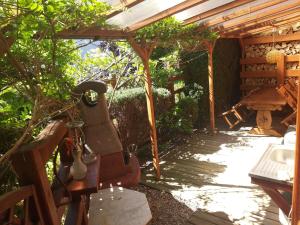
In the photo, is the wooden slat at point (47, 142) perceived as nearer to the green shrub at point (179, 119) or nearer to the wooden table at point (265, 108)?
the green shrub at point (179, 119)

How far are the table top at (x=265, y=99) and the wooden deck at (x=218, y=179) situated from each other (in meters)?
0.87

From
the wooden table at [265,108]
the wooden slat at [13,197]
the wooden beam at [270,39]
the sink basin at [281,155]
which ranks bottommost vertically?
the wooden table at [265,108]

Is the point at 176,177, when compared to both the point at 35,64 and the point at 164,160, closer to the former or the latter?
the point at 164,160

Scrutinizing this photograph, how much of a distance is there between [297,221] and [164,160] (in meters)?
4.13

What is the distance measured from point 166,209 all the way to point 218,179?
4.17 ft

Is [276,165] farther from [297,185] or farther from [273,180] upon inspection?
[297,185]

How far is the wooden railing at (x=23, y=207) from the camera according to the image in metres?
1.16

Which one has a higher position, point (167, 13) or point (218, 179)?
point (167, 13)

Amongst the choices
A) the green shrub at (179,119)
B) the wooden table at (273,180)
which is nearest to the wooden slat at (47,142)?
the wooden table at (273,180)

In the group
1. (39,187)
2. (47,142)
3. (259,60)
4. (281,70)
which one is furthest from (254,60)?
(39,187)

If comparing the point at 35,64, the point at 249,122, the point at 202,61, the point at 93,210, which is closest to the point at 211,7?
the point at 35,64

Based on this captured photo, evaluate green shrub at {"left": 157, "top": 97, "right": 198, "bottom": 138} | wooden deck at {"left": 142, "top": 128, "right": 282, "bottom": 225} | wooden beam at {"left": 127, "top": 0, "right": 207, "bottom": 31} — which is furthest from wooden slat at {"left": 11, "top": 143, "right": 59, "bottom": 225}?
green shrub at {"left": 157, "top": 97, "right": 198, "bottom": 138}

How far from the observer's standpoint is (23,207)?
132 cm

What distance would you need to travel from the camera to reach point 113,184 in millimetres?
3289
